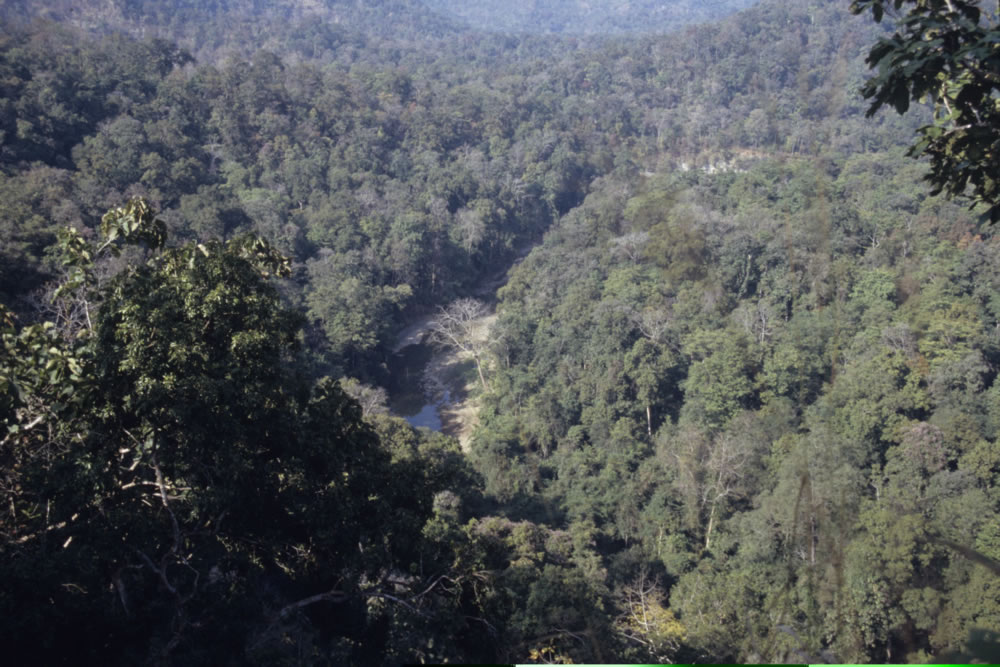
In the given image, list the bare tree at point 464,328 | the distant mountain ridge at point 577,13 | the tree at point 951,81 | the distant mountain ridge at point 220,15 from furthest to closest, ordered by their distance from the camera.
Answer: the distant mountain ridge at point 577,13
the distant mountain ridge at point 220,15
the bare tree at point 464,328
the tree at point 951,81

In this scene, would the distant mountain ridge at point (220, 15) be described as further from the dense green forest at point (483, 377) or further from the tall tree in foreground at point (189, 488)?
the tall tree in foreground at point (189, 488)

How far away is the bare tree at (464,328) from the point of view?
71.3 feet

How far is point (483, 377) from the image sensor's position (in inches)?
802

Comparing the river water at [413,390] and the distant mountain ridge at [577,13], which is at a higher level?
the distant mountain ridge at [577,13]

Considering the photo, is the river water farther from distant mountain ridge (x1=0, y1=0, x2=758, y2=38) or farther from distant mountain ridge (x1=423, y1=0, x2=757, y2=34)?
distant mountain ridge (x1=423, y1=0, x2=757, y2=34)

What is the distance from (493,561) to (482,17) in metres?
118

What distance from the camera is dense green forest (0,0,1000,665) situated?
4.62m

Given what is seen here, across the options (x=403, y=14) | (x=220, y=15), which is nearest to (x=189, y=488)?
(x=220, y=15)

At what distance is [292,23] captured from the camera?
68.6m

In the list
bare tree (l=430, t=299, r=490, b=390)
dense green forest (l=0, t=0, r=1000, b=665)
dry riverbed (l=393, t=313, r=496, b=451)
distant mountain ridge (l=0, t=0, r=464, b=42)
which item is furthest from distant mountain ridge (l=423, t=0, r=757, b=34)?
dry riverbed (l=393, t=313, r=496, b=451)

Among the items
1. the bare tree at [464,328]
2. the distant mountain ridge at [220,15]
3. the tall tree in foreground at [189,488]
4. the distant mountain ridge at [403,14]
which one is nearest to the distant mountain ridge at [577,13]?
the distant mountain ridge at [403,14]

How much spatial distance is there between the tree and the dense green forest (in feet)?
0.63

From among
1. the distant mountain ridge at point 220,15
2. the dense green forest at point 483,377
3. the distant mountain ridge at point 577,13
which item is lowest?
the dense green forest at point 483,377

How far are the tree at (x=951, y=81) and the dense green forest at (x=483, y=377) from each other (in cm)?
19
